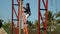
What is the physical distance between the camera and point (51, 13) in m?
40.6

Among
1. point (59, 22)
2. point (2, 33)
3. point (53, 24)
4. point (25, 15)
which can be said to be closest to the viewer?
point (2, 33)

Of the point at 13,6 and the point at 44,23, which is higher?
the point at 13,6

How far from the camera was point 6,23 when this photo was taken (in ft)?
170

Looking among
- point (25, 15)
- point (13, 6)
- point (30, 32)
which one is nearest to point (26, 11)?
point (25, 15)

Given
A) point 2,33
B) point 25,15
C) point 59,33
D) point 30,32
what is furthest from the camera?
point 59,33

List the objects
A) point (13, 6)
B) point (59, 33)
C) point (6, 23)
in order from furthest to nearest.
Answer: point (6, 23) → point (59, 33) → point (13, 6)

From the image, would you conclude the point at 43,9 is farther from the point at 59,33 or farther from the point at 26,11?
the point at 59,33

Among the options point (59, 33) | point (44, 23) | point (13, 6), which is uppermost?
point (13, 6)

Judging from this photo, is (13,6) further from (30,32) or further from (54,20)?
(54,20)

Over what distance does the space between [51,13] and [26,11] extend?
27560mm

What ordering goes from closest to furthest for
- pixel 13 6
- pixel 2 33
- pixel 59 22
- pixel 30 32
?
pixel 2 33 < pixel 13 6 < pixel 30 32 < pixel 59 22

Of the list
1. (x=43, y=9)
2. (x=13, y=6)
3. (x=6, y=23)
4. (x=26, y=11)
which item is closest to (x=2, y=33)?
(x=43, y=9)

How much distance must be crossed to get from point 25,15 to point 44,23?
4.30ft

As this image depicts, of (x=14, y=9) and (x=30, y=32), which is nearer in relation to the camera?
(x=14, y=9)
